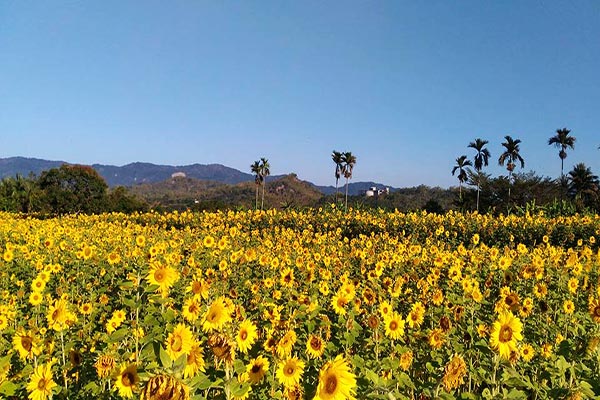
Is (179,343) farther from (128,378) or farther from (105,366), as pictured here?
(105,366)

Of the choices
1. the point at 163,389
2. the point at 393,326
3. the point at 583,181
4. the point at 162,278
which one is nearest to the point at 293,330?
the point at 393,326

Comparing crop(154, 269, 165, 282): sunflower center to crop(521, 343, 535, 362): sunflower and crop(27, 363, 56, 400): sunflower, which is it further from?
crop(521, 343, 535, 362): sunflower

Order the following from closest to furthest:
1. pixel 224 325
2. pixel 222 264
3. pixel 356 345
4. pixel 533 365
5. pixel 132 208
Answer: pixel 224 325
pixel 533 365
pixel 356 345
pixel 222 264
pixel 132 208

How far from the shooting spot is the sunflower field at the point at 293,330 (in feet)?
5.93

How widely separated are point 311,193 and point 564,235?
92157 mm

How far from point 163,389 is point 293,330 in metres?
1.76

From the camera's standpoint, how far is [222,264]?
5188 mm

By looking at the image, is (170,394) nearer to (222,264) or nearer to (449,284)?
(449,284)

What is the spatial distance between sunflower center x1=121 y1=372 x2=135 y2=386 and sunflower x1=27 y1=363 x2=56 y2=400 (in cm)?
64

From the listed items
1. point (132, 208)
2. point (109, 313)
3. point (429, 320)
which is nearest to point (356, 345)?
point (429, 320)

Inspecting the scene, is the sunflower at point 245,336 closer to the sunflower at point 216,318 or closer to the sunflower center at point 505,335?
the sunflower at point 216,318

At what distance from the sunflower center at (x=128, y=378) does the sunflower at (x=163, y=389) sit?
533 millimetres

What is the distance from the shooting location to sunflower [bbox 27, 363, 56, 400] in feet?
6.96

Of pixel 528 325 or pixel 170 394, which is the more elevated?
pixel 170 394
